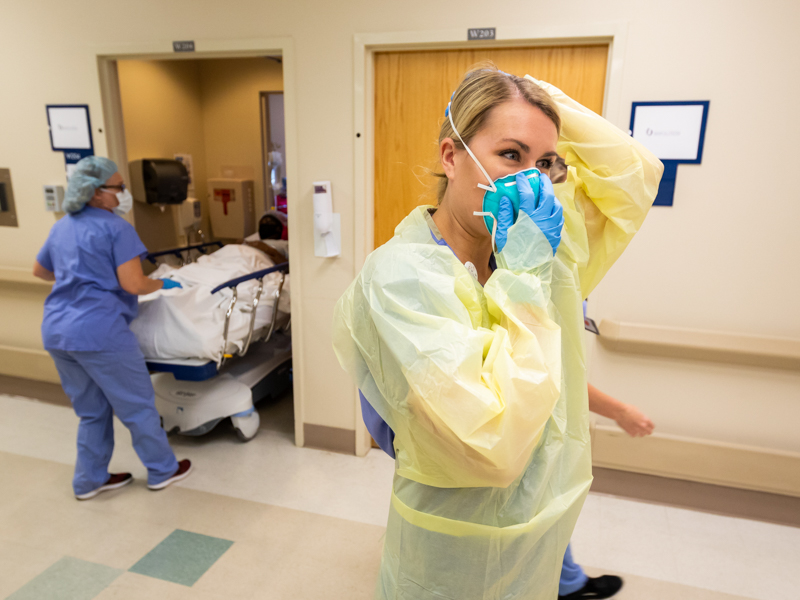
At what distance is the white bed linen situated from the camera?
275 centimetres

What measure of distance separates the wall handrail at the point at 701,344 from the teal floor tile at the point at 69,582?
92.9 inches

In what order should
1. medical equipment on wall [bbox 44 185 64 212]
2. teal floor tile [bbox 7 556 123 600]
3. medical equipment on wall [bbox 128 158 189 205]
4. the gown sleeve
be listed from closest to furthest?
1. the gown sleeve
2. teal floor tile [bbox 7 556 123 600]
3. medical equipment on wall [bbox 44 185 64 212]
4. medical equipment on wall [bbox 128 158 189 205]

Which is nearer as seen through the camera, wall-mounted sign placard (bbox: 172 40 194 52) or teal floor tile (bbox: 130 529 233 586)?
teal floor tile (bbox: 130 529 233 586)

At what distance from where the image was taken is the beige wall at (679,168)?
222 cm

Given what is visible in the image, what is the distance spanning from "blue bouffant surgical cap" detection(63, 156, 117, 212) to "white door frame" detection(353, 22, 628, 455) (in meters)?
1.17

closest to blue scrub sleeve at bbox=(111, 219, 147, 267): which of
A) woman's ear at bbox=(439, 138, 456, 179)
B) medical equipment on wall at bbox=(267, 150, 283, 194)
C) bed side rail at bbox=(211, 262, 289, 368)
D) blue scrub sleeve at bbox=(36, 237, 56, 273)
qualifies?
blue scrub sleeve at bbox=(36, 237, 56, 273)

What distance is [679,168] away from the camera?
2.36 m

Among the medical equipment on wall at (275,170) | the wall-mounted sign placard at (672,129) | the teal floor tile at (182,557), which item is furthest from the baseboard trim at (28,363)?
the wall-mounted sign placard at (672,129)

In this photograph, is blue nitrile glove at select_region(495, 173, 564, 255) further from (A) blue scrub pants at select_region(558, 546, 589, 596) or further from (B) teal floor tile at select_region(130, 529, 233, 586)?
(B) teal floor tile at select_region(130, 529, 233, 586)

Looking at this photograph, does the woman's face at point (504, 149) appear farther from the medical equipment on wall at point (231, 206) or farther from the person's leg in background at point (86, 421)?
the medical equipment on wall at point (231, 206)

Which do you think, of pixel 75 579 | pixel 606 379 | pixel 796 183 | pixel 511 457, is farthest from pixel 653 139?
pixel 75 579

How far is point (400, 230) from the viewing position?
116 cm

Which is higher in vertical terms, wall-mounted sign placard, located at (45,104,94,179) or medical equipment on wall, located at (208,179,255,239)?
wall-mounted sign placard, located at (45,104,94,179)

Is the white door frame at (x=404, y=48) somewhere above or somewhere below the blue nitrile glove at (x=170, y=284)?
above
